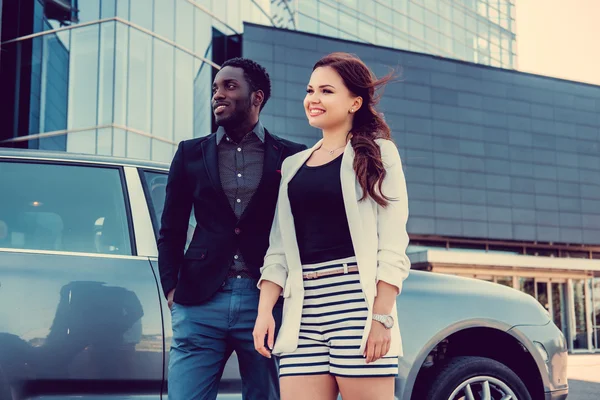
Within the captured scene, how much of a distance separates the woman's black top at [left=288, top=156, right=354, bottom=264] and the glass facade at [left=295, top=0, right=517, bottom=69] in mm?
37133

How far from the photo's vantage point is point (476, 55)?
50094 millimetres

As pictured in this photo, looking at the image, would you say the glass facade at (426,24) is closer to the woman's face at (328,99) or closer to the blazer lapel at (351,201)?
the woman's face at (328,99)

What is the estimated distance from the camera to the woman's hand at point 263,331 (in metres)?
2.12

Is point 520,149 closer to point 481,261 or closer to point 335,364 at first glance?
point 481,261

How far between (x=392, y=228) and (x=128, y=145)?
1753 cm

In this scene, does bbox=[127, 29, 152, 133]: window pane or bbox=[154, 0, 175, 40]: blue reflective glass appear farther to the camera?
bbox=[154, 0, 175, 40]: blue reflective glass

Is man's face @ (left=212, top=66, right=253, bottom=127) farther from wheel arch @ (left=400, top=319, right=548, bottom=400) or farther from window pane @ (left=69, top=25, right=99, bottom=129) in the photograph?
window pane @ (left=69, top=25, right=99, bottom=129)

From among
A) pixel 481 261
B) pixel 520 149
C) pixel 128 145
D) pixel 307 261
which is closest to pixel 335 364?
pixel 307 261

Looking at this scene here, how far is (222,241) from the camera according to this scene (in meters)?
2.30

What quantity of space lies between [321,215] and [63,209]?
1360 mm

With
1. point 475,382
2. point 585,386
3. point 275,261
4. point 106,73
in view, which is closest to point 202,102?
point 106,73

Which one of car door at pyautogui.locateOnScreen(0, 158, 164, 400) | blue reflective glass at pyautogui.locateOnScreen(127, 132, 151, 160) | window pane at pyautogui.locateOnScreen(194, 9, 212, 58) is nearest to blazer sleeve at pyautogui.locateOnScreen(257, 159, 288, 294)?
car door at pyautogui.locateOnScreen(0, 158, 164, 400)

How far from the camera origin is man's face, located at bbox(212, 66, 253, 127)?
2.39 meters

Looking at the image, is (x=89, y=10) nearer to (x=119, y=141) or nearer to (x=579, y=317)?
(x=119, y=141)
